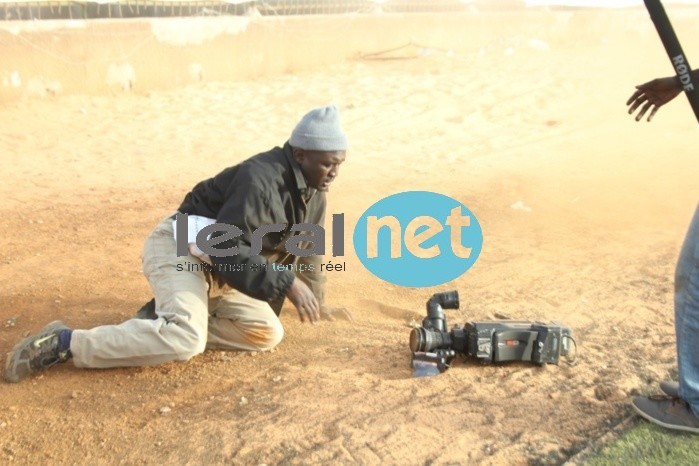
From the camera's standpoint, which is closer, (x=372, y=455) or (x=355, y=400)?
(x=372, y=455)

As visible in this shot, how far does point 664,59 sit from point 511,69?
2.72 meters

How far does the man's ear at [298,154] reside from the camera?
403 centimetres

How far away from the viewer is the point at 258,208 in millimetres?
3844

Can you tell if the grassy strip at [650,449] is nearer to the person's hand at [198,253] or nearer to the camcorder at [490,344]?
the camcorder at [490,344]

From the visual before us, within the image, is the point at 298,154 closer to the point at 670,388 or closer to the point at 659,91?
the point at 659,91

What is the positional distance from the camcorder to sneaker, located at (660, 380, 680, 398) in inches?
21.4

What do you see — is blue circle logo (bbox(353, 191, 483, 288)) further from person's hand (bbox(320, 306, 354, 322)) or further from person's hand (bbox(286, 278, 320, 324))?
person's hand (bbox(286, 278, 320, 324))

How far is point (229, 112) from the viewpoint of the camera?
10.3 metres

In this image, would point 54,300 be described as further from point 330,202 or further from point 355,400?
point 330,202

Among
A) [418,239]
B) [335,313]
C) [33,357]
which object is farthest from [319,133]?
[418,239]

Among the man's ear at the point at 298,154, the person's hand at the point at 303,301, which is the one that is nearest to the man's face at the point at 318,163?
the man's ear at the point at 298,154

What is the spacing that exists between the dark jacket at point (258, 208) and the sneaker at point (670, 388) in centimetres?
183

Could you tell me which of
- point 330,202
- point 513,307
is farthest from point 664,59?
point 513,307

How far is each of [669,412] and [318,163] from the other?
2.06 m
